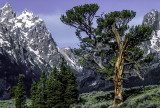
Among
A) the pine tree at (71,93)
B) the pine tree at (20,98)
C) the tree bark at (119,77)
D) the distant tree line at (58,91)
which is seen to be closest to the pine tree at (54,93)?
the distant tree line at (58,91)

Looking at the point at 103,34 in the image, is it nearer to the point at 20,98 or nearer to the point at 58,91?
the point at 58,91

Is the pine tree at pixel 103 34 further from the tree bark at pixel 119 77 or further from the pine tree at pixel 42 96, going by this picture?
the pine tree at pixel 42 96

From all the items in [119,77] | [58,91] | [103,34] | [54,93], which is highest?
[103,34]

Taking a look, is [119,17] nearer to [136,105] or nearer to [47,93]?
[136,105]

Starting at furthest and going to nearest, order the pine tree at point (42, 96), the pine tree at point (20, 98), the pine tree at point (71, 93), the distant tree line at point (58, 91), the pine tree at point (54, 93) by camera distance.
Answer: the pine tree at point (20, 98) < the pine tree at point (42, 96) < the distant tree line at point (58, 91) < the pine tree at point (54, 93) < the pine tree at point (71, 93)

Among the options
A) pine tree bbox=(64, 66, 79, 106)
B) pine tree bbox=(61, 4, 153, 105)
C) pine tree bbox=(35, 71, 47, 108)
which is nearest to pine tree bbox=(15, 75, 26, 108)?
pine tree bbox=(35, 71, 47, 108)

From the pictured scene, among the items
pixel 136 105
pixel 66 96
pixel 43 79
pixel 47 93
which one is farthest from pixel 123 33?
pixel 43 79

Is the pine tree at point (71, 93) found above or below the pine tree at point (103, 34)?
below

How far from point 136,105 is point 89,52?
42.1 feet

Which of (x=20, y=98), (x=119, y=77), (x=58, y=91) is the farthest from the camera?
(x=20, y=98)

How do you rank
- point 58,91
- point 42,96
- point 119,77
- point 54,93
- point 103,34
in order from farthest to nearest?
point 42,96
point 58,91
point 54,93
point 103,34
point 119,77

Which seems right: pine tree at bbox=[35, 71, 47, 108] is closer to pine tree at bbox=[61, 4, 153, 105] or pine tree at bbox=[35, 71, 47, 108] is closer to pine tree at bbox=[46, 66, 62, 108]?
pine tree at bbox=[46, 66, 62, 108]

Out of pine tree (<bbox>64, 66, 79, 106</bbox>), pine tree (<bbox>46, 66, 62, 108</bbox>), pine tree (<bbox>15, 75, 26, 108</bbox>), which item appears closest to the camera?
pine tree (<bbox>64, 66, 79, 106</bbox>)

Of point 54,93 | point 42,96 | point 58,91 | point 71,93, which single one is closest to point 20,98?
point 42,96
